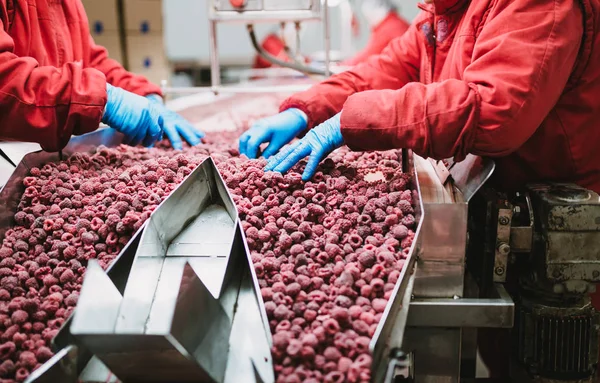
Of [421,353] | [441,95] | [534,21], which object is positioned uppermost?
Answer: [534,21]

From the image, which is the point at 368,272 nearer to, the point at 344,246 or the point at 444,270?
the point at 344,246

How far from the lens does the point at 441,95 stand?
44.8 inches

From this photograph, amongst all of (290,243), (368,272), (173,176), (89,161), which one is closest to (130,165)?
(89,161)

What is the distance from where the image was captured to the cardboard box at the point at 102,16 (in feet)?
13.5

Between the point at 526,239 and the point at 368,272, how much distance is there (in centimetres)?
42

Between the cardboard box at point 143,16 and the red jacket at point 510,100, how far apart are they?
3.48 meters

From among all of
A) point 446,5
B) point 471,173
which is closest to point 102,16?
point 446,5

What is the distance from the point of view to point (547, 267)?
3.75ft

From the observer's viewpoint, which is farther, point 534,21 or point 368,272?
point 534,21

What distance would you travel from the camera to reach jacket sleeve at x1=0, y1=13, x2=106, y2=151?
1280 millimetres

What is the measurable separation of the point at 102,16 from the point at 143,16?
32 centimetres

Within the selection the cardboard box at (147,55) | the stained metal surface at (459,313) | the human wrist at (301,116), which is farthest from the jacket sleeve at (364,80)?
the cardboard box at (147,55)

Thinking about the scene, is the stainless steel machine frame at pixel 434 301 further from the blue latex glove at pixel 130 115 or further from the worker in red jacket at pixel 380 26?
the worker in red jacket at pixel 380 26

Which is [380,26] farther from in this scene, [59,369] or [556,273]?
[59,369]
